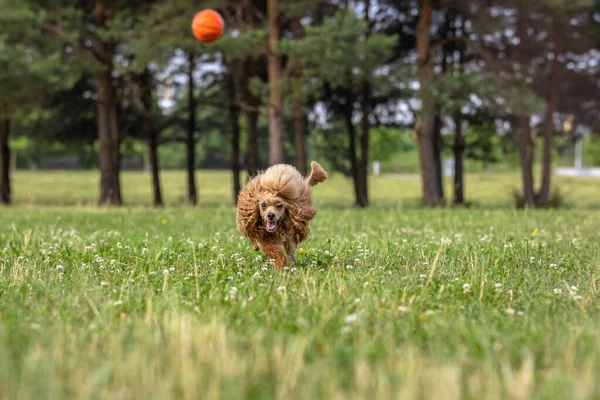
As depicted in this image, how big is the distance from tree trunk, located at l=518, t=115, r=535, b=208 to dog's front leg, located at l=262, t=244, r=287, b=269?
16.8 meters

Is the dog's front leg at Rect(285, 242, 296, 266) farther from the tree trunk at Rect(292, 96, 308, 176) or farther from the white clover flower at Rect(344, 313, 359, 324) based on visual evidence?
the tree trunk at Rect(292, 96, 308, 176)

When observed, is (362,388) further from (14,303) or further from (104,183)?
(104,183)

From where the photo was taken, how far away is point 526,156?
20734mm

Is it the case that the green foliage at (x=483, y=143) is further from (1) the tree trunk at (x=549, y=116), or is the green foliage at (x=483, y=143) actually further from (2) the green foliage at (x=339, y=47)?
(2) the green foliage at (x=339, y=47)

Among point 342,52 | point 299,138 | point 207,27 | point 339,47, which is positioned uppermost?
point 339,47

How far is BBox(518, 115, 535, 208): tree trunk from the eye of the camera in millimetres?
20505

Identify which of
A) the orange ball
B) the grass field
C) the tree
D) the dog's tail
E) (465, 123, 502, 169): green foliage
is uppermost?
the tree

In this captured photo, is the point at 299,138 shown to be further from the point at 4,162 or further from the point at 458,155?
the point at 4,162

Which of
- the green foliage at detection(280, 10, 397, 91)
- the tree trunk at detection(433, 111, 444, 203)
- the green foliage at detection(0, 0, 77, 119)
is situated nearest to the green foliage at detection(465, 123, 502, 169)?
the tree trunk at detection(433, 111, 444, 203)

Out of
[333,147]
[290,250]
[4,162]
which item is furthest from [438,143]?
[290,250]

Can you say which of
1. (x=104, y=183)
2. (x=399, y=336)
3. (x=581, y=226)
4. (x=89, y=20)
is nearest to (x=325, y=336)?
(x=399, y=336)

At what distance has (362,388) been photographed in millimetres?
2191

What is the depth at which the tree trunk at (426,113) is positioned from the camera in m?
17.7

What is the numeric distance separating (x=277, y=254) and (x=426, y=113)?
13.1 metres
